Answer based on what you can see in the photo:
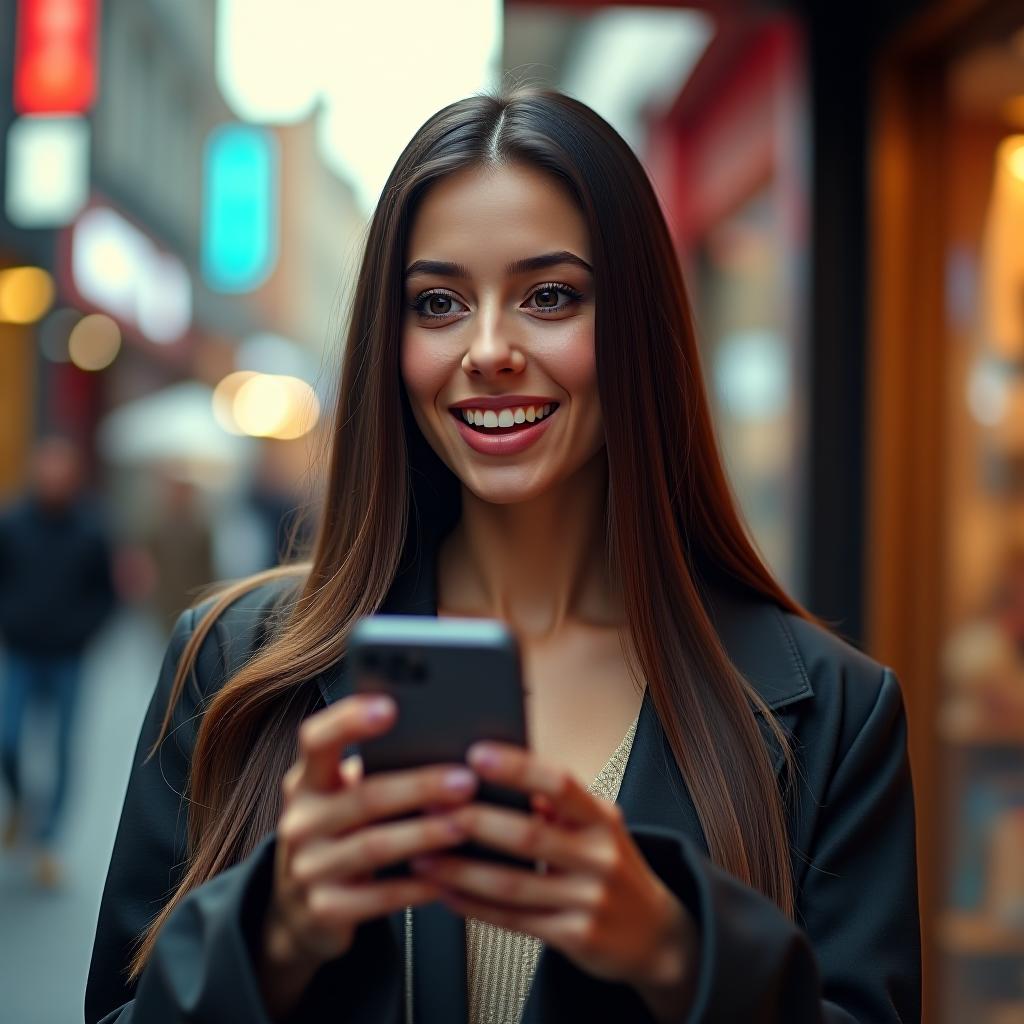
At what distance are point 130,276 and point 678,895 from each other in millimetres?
20222

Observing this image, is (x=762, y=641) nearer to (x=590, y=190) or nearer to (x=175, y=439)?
(x=590, y=190)

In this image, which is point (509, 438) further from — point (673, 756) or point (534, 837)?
point (534, 837)

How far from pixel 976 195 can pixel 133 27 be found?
20.2 m

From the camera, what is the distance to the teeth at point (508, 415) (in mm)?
1896

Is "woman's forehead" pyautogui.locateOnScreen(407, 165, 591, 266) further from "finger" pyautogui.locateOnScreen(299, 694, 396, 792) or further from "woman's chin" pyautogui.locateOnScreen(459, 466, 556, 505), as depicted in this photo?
"finger" pyautogui.locateOnScreen(299, 694, 396, 792)

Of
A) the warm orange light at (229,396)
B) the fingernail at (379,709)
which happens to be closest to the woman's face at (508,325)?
the fingernail at (379,709)

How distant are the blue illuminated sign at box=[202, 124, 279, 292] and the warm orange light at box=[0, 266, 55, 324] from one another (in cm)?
465

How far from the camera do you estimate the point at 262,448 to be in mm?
11555

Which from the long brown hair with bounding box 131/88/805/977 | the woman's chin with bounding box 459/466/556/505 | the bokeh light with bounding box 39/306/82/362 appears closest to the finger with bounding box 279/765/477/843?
the long brown hair with bounding box 131/88/805/977

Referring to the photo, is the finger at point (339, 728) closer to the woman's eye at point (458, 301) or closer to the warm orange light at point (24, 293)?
the woman's eye at point (458, 301)

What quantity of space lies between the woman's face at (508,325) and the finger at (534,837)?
0.69m

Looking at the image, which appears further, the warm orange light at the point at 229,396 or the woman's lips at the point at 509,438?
the warm orange light at the point at 229,396

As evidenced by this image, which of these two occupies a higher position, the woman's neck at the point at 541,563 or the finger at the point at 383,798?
the woman's neck at the point at 541,563

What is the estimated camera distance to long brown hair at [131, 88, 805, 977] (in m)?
1.84
